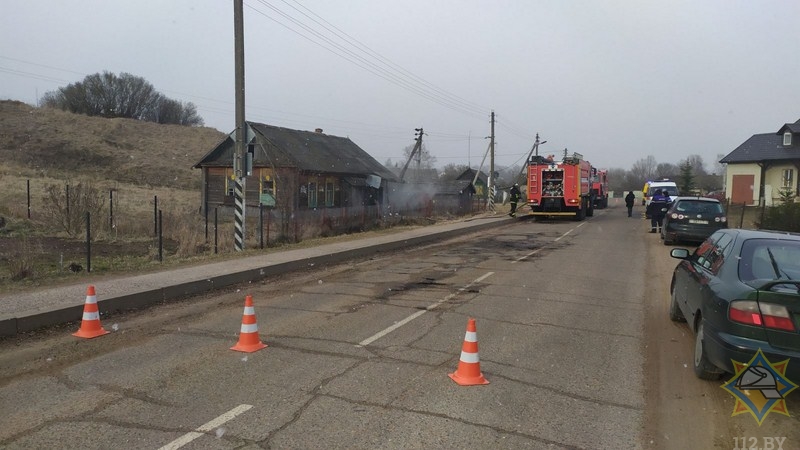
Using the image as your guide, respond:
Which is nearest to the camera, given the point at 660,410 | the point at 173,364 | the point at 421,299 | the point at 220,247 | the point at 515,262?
the point at 660,410

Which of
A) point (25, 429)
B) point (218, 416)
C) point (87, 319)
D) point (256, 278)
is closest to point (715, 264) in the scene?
point (218, 416)

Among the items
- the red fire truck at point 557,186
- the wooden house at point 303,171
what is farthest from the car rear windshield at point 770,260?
the wooden house at point 303,171

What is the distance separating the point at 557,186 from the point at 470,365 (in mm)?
24811

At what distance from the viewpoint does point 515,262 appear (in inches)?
534

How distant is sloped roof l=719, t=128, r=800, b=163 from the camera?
39.2 m

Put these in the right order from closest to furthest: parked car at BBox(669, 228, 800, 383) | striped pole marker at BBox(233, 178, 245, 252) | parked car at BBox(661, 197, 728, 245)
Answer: parked car at BBox(669, 228, 800, 383), striped pole marker at BBox(233, 178, 245, 252), parked car at BBox(661, 197, 728, 245)

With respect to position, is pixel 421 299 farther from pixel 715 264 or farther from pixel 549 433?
pixel 549 433

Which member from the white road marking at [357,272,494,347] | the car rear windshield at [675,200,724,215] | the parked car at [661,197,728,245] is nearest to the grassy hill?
the white road marking at [357,272,494,347]

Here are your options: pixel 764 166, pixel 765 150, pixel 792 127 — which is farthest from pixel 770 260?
pixel 765 150

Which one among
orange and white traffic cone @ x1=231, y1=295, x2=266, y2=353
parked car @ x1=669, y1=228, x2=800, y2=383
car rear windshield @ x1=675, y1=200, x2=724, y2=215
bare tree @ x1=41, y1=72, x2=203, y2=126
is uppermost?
bare tree @ x1=41, y1=72, x2=203, y2=126

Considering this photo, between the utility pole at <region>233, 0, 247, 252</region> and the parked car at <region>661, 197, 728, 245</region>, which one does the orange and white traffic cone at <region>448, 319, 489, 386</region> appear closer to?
the utility pole at <region>233, 0, 247, 252</region>

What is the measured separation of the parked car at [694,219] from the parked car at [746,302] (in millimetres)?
11399

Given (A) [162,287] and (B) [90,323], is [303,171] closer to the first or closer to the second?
A: (A) [162,287]

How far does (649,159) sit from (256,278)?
132758 millimetres
